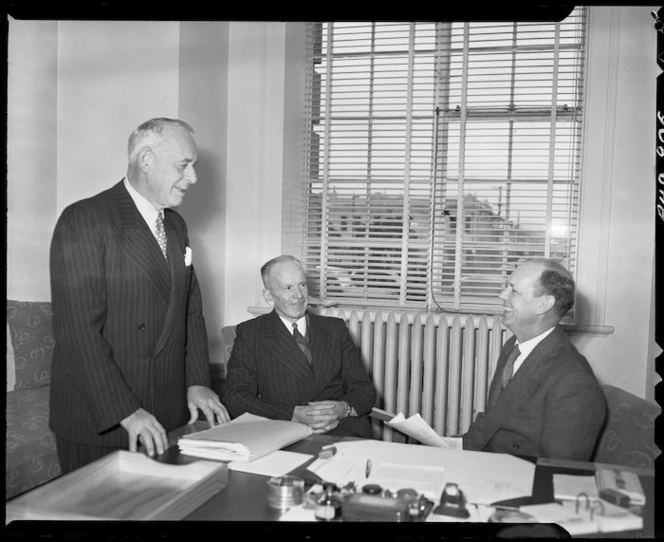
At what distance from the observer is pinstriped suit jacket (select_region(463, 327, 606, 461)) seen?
1.58 meters

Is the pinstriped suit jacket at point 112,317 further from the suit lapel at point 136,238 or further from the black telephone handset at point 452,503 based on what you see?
the black telephone handset at point 452,503

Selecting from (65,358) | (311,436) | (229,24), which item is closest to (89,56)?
(229,24)

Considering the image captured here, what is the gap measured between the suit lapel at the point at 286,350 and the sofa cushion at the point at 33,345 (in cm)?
82

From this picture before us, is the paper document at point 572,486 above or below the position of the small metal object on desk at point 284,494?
below

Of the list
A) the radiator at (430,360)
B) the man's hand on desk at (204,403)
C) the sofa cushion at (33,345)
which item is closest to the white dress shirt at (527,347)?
the man's hand on desk at (204,403)

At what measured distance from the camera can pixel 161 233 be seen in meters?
1.57

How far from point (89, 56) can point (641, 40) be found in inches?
85.7

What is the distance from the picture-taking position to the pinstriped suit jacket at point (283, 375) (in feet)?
7.12

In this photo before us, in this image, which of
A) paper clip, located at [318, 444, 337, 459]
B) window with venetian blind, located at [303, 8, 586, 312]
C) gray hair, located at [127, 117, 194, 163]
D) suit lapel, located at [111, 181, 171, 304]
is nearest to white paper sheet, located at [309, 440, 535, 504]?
paper clip, located at [318, 444, 337, 459]

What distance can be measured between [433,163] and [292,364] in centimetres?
143

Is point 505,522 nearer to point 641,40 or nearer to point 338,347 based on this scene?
point 338,347

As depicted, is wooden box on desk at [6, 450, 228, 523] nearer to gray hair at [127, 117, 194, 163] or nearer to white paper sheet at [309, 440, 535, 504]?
white paper sheet at [309, 440, 535, 504]

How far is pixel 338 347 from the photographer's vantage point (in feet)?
7.51

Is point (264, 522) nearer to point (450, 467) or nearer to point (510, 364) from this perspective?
point (450, 467)
